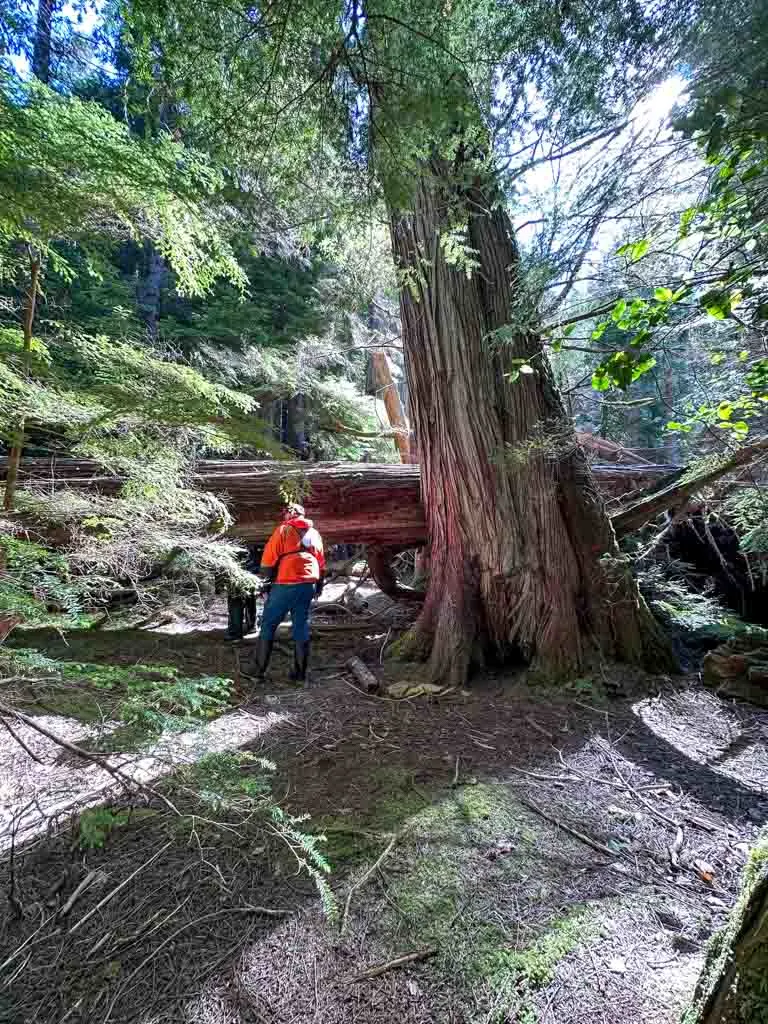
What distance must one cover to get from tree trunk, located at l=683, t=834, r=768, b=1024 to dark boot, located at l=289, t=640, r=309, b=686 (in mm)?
3698

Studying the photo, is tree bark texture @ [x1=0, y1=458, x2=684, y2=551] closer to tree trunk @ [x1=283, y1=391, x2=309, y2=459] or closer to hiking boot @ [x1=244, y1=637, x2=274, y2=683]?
hiking boot @ [x1=244, y1=637, x2=274, y2=683]

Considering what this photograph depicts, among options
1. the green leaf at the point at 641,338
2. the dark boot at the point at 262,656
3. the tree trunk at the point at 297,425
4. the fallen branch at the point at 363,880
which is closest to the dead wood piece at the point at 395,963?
the fallen branch at the point at 363,880

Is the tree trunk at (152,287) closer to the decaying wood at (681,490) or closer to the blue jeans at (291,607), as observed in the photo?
the blue jeans at (291,607)

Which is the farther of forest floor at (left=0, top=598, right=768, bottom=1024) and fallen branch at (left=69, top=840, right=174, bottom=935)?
fallen branch at (left=69, top=840, right=174, bottom=935)

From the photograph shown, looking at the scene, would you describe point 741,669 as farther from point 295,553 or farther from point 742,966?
point 295,553

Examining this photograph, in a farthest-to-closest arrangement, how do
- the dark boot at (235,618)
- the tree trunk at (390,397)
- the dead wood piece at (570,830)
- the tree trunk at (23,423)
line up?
the tree trunk at (390,397) < the dark boot at (235,618) < the tree trunk at (23,423) < the dead wood piece at (570,830)

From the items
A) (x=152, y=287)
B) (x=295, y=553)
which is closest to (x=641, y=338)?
(x=295, y=553)

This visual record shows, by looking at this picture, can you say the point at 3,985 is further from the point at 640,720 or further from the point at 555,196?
the point at 555,196

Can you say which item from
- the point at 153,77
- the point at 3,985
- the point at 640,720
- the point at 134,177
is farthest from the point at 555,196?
the point at 3,985

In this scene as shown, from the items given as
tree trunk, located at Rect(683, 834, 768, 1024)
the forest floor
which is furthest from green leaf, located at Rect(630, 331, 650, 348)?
the forest floor

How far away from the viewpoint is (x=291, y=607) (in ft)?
14.4

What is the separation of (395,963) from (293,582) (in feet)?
10.1

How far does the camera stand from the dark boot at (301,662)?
Answer: 436cm

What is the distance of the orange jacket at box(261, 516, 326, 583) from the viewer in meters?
4.30
